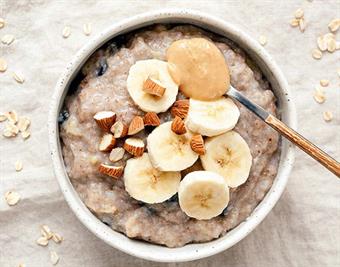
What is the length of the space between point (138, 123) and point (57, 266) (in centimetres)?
65

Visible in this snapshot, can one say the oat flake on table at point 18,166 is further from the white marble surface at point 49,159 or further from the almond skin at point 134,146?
the almond skin at point 134,146

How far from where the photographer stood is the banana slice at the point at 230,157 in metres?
1.75

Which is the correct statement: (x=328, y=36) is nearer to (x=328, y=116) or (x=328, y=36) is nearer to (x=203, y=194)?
(x=328, y=116)

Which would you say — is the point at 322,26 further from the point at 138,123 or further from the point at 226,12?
the point at 138,123

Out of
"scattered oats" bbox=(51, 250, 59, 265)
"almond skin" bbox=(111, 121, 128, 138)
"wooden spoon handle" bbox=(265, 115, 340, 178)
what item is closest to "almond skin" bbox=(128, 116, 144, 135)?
"almond skin" bbox=(111, 121, 128, 138)

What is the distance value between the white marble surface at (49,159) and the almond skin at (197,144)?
520mm

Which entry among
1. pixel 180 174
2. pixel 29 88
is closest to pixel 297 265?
pixel 180 174

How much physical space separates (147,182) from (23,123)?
569 mm

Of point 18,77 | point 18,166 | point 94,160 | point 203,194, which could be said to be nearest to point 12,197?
point 18,166

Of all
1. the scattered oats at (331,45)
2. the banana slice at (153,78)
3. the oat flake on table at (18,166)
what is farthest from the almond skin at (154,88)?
the scattered oats at (331,45)

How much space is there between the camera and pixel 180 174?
5.80 ft

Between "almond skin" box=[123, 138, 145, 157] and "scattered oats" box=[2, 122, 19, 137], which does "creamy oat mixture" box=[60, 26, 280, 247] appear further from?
"scattered oats" box=[2, 122, 19, 137]

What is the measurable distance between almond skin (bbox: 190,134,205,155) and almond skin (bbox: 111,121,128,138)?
0.17 metres

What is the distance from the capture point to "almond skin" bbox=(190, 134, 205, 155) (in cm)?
171
